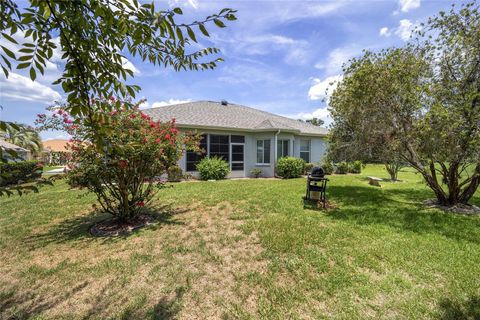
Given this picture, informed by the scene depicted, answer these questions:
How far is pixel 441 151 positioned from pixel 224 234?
21.5 feet

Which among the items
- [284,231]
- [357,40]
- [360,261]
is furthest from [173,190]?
[357,40]

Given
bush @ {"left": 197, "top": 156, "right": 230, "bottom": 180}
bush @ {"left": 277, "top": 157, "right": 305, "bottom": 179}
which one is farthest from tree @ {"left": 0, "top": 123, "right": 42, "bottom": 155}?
bush @ {"left": 277, "top": 157, "right": 305, "bottom": 179}

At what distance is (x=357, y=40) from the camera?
9.60 m

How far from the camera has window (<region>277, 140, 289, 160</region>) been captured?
16.4m

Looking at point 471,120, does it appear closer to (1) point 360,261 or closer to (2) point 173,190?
(1) point 360,261

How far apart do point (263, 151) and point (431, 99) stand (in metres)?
10.3

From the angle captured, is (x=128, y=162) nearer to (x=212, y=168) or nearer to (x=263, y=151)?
(x=212, y=168)

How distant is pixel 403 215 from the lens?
6938mm

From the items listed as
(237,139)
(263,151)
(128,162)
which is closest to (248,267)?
(128,162)

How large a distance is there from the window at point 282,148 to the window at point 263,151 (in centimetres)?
77

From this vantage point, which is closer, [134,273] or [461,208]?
[134,273]

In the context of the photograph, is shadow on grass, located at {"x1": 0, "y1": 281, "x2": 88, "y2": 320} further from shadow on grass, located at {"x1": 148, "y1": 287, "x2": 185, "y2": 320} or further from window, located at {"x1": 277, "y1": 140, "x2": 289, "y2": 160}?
window, located at {"x1": 277, "y1": 140, "x2": 289, "y2": 160}

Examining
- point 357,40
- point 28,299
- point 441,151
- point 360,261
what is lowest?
point 28,299

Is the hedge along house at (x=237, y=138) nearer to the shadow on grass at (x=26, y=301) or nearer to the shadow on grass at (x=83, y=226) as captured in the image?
the shadow on grass at (x=83, y=226)
